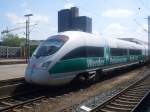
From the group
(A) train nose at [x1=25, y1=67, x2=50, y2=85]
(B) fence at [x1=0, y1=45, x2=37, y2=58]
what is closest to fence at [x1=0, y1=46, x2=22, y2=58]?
(B) fence at [x1=0, y1=45, x2=37, y2=58]

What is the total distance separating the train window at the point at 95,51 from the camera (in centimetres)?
1678

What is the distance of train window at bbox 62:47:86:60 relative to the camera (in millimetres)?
14464

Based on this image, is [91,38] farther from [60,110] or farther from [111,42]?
[60,110]

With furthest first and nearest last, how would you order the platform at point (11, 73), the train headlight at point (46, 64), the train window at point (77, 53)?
the platform at point (11, 73)
the train window at point (77, 53)
the train headlight at point (46, 64)

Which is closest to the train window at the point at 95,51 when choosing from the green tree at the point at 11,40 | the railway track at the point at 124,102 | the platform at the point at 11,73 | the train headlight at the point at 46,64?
the railway track at the point at 124,102

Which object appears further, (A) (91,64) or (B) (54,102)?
(A) (91,64)

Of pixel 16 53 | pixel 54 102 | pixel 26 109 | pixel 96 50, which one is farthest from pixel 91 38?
pixel 16 53

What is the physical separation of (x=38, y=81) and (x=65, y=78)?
54.0 inches

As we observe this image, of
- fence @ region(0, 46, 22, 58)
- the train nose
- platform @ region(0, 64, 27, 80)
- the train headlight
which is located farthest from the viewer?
fence @ region(0, 46, 22, 58)

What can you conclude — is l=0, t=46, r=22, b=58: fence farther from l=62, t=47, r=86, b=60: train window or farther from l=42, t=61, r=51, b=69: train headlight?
l=42, t=61, r=51, b=69: train headlight

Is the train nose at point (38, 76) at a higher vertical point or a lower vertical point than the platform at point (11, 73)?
higher

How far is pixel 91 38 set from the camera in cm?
1744

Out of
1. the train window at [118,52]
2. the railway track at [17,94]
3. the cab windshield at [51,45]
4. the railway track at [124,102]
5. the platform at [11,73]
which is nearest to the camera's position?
the railway track at [124,102]

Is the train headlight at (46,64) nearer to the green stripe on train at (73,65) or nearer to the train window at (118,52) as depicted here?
the green stripe on train at (73,65)
